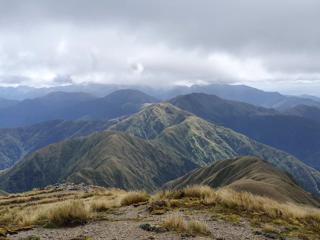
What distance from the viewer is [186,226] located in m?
16.4

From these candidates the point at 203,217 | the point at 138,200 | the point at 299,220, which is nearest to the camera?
the point at 203,217

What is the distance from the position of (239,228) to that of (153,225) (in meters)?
3.38

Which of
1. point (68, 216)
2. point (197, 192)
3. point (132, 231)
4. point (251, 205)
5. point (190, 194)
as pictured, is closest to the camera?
point (132, 231)

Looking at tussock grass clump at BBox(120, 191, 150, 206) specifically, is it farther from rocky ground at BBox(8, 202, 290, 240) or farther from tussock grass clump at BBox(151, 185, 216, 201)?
rocky ground at BBox(8, 202, 290, 240)

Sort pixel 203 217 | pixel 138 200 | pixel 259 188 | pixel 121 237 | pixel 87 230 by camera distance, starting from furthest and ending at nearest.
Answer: pixel 259 188 < pixel 138 200 < pixel 203 217 < pixel 87 230 < pixel 121 237

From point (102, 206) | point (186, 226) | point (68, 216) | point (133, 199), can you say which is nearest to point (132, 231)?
point (186, 226)

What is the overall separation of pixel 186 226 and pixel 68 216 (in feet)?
16.9

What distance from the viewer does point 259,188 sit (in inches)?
3533

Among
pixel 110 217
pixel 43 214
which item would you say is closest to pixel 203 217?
pixel 110 217

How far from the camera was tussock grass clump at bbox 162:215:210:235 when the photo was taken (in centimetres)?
1606

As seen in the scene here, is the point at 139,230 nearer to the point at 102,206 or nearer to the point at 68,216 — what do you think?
the point at 68,216

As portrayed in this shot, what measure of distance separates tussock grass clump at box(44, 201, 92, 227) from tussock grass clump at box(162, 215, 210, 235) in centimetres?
376

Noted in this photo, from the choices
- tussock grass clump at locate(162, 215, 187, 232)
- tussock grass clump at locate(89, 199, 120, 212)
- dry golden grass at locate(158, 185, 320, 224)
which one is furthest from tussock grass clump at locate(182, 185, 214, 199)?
tussock grass clump at locate(162, 215, 187, 232)

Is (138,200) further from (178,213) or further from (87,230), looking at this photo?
(87,230)
